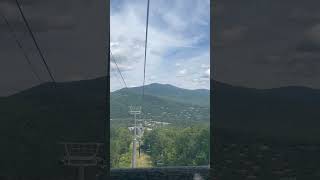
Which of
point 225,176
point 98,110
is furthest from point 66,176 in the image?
point 225,176

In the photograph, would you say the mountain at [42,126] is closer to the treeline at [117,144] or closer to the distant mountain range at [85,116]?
the distant mountain range at [85,116]

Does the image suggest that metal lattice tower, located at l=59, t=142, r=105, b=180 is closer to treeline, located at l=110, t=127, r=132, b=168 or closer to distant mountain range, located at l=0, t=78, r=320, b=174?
distant mountain range, located at l=0, t=78, r=320, b=174

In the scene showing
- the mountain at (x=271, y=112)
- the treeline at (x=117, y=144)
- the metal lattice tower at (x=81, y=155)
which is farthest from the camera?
the treeline at (x=117, y=144)

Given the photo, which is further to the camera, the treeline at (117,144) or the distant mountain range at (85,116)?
the treeline at (117,144)

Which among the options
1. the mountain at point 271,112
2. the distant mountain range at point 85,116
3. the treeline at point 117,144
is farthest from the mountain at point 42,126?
the mountain at point 271,112

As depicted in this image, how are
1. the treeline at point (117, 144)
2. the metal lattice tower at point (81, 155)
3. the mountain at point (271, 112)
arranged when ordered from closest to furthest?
the metal lattice tower at point (81, 155)
the mountain at point (271, 112)
the treeline at point (117, 144)

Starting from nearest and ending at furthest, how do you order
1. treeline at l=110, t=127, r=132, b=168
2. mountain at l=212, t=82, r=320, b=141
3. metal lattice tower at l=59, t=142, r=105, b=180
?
metal lattice tower at l=59, t=142, r=105, b=180
mountain at l=212, t=82, r=320, b=141
treeline at l=110, t=127, r=132, b=168

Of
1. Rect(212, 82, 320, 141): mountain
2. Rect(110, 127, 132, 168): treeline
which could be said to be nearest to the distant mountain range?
Rect(212, 82, 320, 141): mountain

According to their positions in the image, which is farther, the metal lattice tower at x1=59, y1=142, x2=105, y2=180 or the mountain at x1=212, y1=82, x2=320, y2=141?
the mountain at x1=212, y1=82, x2=320, y2=141

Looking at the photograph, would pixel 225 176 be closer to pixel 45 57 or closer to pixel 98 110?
pixel 98 110

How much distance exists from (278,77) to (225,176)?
104 centimetres

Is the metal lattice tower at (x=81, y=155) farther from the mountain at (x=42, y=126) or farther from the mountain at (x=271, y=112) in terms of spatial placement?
the mountain at (x=271, y=112)

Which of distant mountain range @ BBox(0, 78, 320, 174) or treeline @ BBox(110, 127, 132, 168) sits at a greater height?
distant mountain range @ BBox(0, 78, 320, 174)

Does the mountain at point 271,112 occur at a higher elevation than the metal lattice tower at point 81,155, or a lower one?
higher
